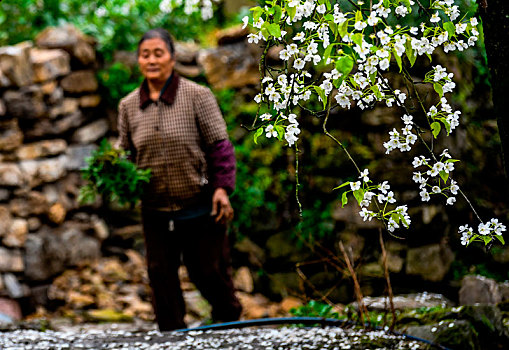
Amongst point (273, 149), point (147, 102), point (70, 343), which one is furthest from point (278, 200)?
point (70, 343)

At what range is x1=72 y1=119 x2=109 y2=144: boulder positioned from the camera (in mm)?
5266

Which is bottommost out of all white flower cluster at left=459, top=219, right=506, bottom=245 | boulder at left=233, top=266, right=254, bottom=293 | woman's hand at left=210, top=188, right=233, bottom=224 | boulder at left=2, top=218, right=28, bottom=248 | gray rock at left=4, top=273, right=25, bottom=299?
boulder at left=233, top=266, right=254, bottom=293

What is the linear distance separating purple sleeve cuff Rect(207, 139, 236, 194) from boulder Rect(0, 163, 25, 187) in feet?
8.12

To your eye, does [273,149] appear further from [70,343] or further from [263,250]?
[70,343]

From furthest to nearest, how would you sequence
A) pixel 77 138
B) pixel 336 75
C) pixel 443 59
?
pixel 77 138 → pixel 443 59 → pixel 336 75

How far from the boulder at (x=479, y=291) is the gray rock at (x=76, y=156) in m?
3.34

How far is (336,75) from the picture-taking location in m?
1.41

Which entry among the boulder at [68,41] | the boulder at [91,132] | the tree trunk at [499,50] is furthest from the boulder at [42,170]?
the tree trunk at [499,50]

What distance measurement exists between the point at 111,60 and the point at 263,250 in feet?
7.53

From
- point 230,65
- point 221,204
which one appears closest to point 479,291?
point 221,204

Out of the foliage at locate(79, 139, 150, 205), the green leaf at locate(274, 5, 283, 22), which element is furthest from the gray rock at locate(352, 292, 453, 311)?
the green leaf at locate(274, 5, 283, 22)

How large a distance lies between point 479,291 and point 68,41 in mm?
3971

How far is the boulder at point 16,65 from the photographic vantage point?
4863 millimetres

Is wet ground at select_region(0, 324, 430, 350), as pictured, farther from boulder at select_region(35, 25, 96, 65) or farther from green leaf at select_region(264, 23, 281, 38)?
boulder at select_region(35, 25, 96, 65)
